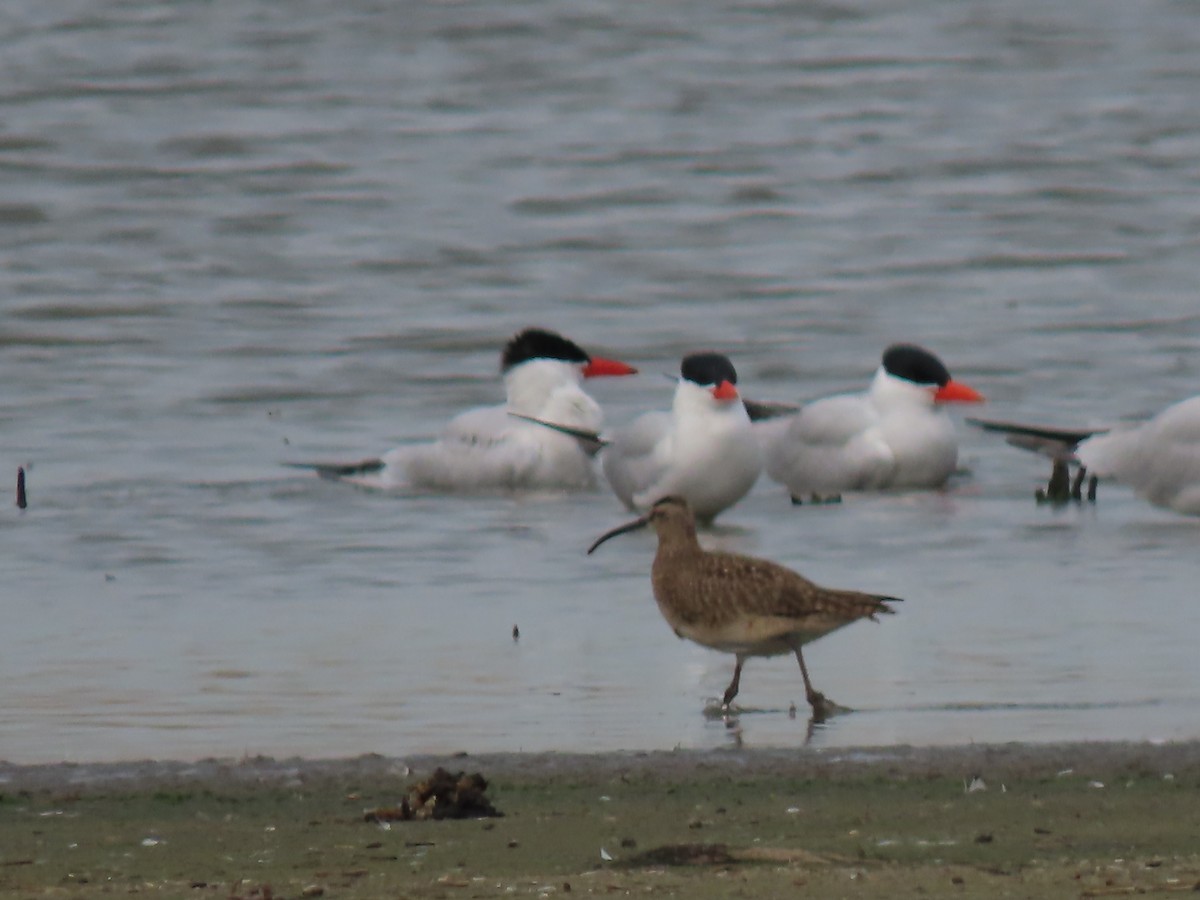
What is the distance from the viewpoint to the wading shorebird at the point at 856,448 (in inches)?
479

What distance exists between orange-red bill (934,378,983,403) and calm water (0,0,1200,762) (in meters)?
0.33

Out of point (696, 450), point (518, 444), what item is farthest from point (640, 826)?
point (518, 444)

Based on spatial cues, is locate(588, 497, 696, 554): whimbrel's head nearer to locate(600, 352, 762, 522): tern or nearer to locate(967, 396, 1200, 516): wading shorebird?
locate(600, 352, 762, 522): tern

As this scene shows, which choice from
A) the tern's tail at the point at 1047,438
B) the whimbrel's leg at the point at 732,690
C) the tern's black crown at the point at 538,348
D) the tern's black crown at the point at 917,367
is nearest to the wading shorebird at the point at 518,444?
the tern's black crown at the point at 538,348

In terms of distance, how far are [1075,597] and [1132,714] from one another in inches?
87.9

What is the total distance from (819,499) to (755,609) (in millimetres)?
5173

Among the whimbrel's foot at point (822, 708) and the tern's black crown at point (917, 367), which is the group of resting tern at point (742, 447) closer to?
the tern's black crown at point (917, 367)

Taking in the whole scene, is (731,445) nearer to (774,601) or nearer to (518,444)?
(518,444)

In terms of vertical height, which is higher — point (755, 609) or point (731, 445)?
point (731, 445)

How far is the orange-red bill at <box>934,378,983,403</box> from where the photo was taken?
13.1 metres

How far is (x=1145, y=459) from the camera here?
37.1ft

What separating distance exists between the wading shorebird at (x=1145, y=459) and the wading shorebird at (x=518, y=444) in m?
2.37

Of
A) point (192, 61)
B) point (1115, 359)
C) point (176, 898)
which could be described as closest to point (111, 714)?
point (176, 898)

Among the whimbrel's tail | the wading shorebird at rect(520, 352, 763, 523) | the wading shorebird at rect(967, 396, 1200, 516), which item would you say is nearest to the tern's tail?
the wading shorebird at rect(967, 396, 1200, 516)
